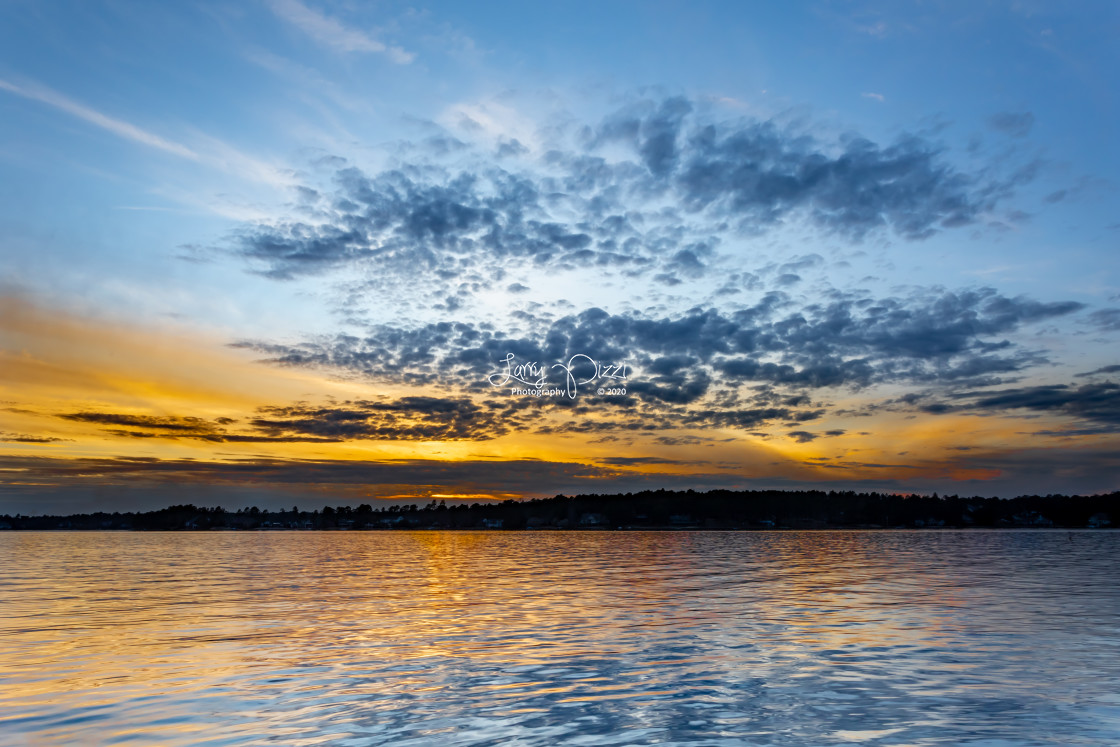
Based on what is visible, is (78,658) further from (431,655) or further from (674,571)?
(674,571)

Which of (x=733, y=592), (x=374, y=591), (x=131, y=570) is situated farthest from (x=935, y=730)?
(x=131, y=570)

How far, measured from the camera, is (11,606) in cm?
3788

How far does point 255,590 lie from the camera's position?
156 feet

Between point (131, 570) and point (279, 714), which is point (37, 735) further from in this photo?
point (131, 570)

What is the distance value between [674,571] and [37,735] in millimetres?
54497

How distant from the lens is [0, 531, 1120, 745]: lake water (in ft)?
49.8

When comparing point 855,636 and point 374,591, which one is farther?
point 374,591

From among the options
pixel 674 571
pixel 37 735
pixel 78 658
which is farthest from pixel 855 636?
pixel 674 571

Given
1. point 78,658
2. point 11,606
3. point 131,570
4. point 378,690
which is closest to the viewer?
point 378,690

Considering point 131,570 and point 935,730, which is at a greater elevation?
point 935,730

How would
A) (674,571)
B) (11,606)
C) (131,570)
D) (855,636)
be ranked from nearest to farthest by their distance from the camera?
1. (855,636)
2. (11,606)
3. (674,571)
4. (131,570)

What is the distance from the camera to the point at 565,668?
21.2 m

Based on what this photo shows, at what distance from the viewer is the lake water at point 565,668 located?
15188 millimetres

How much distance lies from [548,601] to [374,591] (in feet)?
46.2
